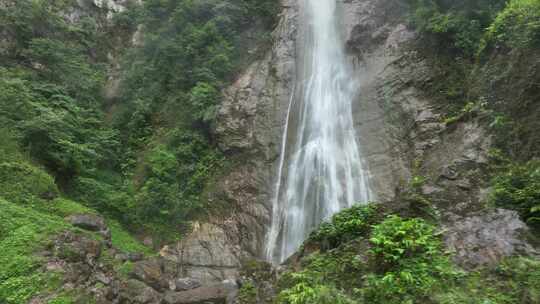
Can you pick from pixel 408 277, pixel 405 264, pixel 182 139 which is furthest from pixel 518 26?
pixel 182 139

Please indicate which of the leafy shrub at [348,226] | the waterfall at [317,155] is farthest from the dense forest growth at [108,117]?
the leafy shrub at [348,226]

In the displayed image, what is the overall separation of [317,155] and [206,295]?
682 cm

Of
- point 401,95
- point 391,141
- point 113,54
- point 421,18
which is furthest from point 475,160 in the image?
point 113,54

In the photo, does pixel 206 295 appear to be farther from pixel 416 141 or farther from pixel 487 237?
pixel 416 141

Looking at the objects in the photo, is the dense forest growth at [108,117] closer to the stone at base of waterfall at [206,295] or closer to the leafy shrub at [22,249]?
the leafy shrub at [22,249]

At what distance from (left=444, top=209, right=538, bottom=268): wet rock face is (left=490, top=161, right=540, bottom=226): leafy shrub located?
0.65 ft

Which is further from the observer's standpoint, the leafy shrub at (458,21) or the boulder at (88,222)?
the leafy shrub at (458,21)

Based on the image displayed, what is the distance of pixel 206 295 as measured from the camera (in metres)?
7.92

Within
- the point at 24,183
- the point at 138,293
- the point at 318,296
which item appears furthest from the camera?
the point at 24,183

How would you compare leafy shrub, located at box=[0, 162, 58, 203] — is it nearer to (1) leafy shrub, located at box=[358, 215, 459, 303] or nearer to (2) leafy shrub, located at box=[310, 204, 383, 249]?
(2) leafy shrub, located at box=[310, 204, 383, 249]

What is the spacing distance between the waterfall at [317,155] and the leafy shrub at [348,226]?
159 inches

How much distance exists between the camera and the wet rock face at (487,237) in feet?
16.3

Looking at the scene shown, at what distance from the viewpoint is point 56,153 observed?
11.1 meters

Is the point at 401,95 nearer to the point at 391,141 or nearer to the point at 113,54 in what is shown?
the point at 391,141
